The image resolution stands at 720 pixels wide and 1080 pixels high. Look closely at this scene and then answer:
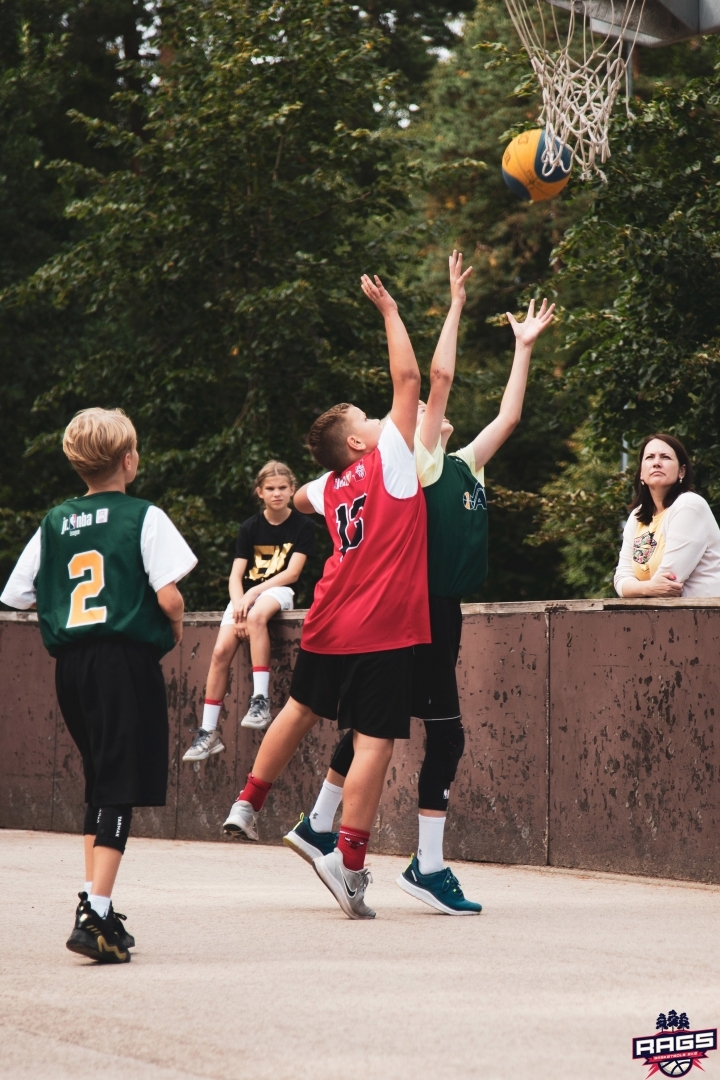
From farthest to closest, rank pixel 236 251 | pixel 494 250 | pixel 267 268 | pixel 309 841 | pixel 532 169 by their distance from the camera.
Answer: pixel 494 250 < pixel 267 268 < pixel 236 251 < pixel 532 169 < pixel 309 841

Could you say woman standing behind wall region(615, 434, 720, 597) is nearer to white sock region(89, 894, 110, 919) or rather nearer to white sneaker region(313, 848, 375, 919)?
white sneaker region(313, 848, 375, 919)

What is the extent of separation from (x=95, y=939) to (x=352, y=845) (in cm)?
110

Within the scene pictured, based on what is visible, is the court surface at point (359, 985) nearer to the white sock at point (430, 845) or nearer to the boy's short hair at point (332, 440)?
the white sock at point (430, 845)

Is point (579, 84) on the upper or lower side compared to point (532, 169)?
upper

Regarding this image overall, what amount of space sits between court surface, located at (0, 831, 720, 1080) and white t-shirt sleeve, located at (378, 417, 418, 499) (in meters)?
1.64

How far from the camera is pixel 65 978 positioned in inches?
164

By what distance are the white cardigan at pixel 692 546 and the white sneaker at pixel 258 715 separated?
2.81 metres

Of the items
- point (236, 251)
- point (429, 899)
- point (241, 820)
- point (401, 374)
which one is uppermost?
point (236, 251)

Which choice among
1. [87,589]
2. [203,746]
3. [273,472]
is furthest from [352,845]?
[273,472]

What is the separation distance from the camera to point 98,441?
15.1 ft

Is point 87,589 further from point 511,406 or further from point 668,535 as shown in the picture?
point 668,535

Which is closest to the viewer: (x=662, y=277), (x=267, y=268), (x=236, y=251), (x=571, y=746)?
(x=571, y=746)

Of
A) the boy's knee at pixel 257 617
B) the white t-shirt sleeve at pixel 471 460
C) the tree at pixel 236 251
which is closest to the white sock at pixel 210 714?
the boy's knee at pixel 257 617

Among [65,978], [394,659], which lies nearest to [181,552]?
[394,659]
